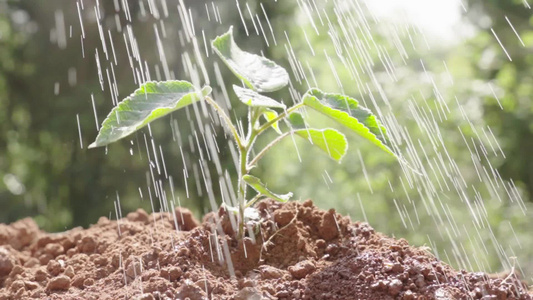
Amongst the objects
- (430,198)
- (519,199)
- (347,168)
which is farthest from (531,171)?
(347,168)

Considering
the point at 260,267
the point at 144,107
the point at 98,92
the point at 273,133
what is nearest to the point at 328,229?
the point at 260,267

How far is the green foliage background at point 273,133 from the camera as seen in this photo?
135 inches

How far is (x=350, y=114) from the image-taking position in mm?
1127

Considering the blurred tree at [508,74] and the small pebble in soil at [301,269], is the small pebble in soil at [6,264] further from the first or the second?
the blurred tree at [508,74]

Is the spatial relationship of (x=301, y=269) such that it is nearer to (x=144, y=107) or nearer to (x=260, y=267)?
(x=260, y=267)

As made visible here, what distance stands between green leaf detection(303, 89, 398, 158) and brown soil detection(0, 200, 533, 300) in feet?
0.70

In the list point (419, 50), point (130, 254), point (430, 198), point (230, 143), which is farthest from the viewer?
point (419, 50)

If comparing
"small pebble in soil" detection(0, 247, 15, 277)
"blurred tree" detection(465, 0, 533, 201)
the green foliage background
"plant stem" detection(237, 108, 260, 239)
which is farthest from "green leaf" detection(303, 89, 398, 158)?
"blurred tree" detection(465, 0, 533, 201)

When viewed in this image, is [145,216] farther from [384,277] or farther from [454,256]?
[454,256]

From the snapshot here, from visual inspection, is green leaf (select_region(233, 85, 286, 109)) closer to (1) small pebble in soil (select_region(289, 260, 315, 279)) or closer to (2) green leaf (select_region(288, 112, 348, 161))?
(2) green leaf (select_region(288, 112, 348, 161))

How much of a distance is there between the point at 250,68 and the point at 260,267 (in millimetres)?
370

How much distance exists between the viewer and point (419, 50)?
4359 mm

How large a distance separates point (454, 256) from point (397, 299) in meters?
2.86

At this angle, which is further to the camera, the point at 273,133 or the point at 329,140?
the point at 273,133
